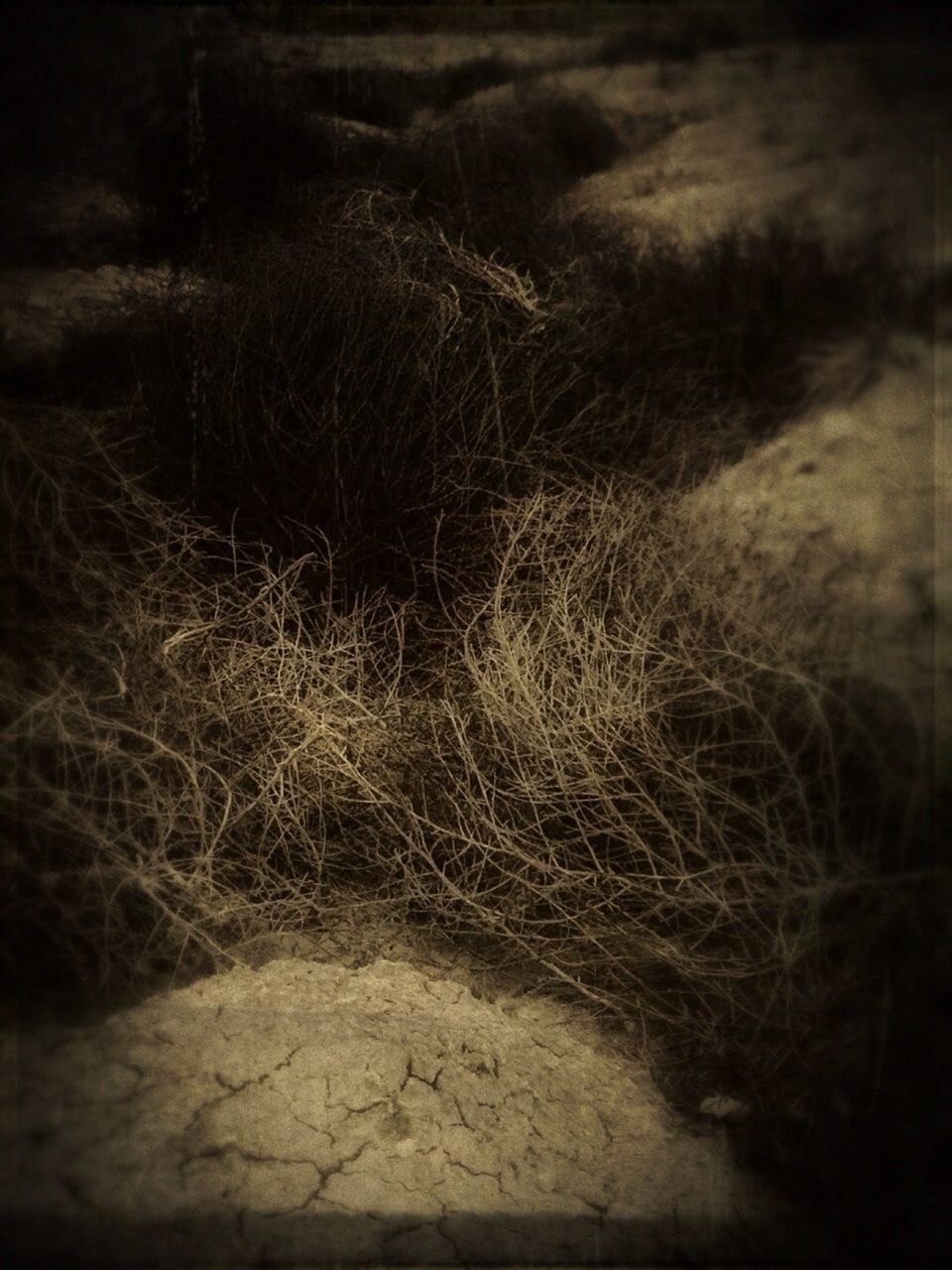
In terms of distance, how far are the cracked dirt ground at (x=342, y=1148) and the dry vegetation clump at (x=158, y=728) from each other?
0.10m

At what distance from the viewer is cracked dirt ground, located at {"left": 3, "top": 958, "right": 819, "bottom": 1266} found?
0.97 meters

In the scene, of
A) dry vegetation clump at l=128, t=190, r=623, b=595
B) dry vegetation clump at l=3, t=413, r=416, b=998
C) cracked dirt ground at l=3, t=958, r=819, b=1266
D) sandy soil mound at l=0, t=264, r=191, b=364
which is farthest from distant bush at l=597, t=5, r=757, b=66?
cracked dirt ground at l=3, t=958, r=819, b=1266

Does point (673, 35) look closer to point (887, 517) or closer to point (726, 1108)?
point (887, 517)

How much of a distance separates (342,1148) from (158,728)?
1.85 ft

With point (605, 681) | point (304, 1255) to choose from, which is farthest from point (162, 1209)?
point (605, 681)

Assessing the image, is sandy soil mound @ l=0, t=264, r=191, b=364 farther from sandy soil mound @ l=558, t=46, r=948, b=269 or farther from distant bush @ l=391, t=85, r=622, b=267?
sandy soil mound @ l=558, t=46, r=948, b=269

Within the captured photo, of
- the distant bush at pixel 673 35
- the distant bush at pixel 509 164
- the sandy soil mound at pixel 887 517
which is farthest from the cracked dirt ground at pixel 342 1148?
the distant bush at pixel 673 35

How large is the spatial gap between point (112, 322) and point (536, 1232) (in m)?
1.22

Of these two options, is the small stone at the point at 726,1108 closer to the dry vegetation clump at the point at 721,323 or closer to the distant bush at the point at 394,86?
the dry vegetation clump at the point at 721,323

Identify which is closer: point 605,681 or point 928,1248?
point 928,1248

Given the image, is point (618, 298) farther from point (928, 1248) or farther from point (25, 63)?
point (928, 1248)

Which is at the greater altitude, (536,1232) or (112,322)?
(112,322)

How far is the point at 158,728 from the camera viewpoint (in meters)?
1.17

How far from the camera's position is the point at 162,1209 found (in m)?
0.97
